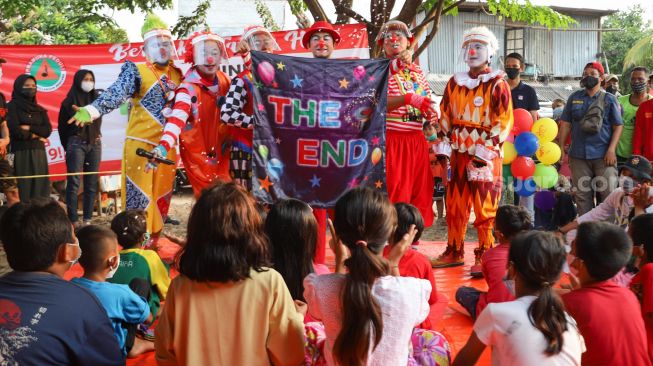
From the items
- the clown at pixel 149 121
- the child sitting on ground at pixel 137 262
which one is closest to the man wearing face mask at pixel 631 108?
the clown at pixel 149 121

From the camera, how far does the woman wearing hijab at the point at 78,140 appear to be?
7.65 m

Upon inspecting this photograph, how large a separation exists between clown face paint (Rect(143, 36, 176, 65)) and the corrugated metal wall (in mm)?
15112

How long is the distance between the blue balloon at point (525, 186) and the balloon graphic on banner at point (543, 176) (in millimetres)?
46

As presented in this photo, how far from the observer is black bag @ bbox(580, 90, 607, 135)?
670 cm

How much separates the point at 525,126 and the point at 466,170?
161 cm

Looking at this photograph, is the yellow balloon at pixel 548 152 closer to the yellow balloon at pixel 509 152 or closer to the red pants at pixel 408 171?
the yellow balloon at pixel 509 152

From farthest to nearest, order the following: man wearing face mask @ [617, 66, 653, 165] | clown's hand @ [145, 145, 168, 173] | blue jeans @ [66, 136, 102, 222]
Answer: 1. blue jeans @ [66, 136, 102, 222]
2. man wearing face mask @ [617, 66, 653, 165]
3. clown's hand @ [145, 145, 168, 173]

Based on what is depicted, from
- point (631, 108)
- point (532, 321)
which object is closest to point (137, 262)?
point (532, 321)

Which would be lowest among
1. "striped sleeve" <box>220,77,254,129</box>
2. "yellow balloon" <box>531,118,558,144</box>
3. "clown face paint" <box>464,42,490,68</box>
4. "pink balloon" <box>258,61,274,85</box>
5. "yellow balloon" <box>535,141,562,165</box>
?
"yellow balloon" <box>535,141,562,165</box>

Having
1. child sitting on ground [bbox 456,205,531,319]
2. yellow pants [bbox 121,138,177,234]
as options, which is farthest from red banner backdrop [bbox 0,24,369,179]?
child sitting on ground [bbox 456,205,531,319]

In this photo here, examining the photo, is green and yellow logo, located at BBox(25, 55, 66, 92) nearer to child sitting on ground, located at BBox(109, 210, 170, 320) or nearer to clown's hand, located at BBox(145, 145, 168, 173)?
clown's hand, located at BBox(145, 145, 168, 173)

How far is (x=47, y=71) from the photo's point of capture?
8781 mm

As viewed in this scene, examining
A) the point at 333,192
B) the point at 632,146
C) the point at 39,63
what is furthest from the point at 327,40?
the point at 39,63

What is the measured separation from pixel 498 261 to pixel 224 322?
198cm
